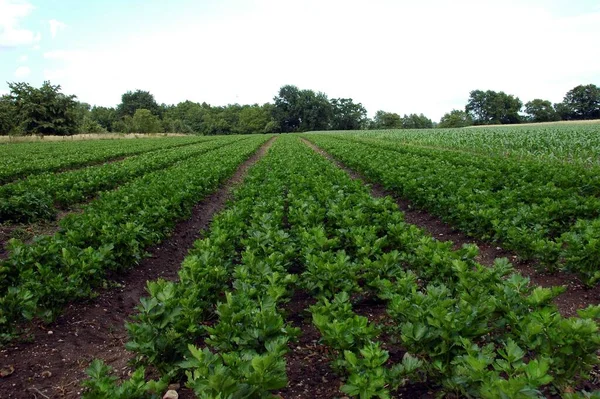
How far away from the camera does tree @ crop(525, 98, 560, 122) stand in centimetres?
9812

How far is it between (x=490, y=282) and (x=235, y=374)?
274 cm

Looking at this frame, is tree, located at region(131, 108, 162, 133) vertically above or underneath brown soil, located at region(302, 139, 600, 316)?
above

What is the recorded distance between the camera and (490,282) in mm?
3883

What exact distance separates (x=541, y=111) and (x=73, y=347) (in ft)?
391

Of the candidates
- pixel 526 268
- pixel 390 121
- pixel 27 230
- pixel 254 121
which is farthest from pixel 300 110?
pixel 526 268

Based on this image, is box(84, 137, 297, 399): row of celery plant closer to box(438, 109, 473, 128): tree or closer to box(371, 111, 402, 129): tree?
box(438, 109, 473, 128): tree

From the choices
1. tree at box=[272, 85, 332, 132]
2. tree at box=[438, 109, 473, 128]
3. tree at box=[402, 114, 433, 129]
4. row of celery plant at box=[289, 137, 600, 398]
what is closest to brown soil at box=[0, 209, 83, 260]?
row of celery plant at box=[289, 137, 600, 398]

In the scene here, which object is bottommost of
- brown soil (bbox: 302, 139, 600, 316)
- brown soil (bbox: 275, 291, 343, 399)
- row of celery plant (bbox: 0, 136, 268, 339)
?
brown soil (bbox: 275, 291, 343, 399)

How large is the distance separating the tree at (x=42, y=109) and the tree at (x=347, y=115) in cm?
6661

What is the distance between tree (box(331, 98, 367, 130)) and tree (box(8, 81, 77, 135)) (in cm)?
6661

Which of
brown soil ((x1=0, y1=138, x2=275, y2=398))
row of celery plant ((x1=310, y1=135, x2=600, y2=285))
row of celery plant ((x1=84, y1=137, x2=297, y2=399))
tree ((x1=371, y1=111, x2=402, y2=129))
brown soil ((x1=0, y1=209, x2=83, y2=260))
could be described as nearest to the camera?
row of celery plant ((x1=84, y1=137, x2=297, y2=399))

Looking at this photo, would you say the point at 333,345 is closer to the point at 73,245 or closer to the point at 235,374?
the point at 235,374

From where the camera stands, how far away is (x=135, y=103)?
12131 centimetres

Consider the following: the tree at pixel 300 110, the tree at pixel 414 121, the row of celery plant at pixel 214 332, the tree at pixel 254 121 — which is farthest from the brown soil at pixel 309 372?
the tree at pixel 414 121
